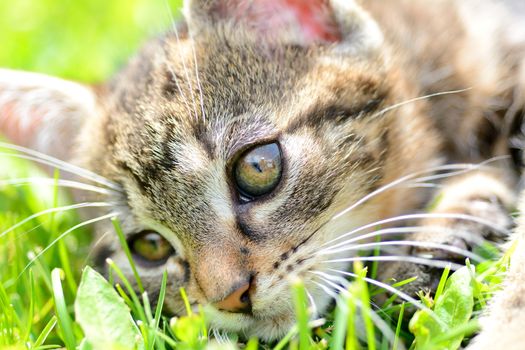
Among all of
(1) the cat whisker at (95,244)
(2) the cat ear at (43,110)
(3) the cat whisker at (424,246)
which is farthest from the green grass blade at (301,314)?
(2) the cat ear at (43,110)

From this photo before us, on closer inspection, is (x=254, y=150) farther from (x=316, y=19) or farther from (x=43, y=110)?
(x=43, y=110)

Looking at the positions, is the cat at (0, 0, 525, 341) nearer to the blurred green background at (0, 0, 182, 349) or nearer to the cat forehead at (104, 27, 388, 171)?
the cat forehead at (104, 27, 388, 171)

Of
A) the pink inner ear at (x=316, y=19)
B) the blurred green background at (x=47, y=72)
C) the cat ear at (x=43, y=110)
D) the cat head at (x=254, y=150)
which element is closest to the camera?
the cat head at (x=254, y=150)

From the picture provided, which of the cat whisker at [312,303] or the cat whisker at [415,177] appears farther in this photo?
the cat whisker at [415,177]

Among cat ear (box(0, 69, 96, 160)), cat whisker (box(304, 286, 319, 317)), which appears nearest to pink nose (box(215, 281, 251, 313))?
cat whisker (box(304, 286, 319, 317))

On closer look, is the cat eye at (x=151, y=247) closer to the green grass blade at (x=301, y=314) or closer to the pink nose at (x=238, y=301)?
the pink nose at (x=238, y=301)

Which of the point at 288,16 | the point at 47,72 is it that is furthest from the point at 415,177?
the point at 47,72

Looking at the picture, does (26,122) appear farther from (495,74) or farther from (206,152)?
(495,74)

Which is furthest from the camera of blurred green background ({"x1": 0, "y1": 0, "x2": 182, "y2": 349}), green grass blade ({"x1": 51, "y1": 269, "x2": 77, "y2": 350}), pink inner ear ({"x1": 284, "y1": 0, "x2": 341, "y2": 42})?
pink inner ear ({"x1": 284, "y1": 0, "x2": 341, "y2": 42})

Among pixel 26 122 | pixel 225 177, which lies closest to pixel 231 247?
pixel 225 177
